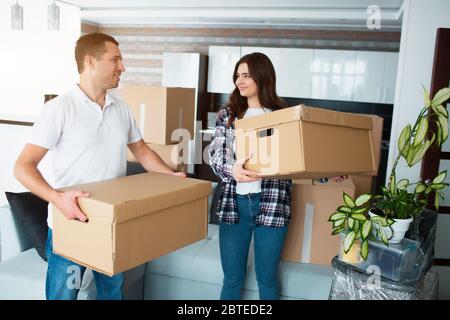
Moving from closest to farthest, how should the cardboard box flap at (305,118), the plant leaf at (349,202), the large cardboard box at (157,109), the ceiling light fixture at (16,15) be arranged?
the cardboard box flap at (305,118) → the plant leaf at (349,202) → the ceiling light fixture at (16,15) → the large cardboard box at (157,109)

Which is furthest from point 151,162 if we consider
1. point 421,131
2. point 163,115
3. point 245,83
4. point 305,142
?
point 163,115

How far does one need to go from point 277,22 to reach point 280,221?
4340mm

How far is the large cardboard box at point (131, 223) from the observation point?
1082 mm

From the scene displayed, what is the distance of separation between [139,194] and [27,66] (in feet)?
7.44

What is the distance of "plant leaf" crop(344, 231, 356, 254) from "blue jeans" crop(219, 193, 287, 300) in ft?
1.06

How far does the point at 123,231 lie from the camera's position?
1.09 metres

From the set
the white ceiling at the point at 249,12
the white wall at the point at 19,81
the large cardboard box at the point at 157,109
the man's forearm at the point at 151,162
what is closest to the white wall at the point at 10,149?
the white wall at the point at 19,81

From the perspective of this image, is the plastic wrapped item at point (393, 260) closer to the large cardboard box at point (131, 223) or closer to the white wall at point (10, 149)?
the large cardboard box at point (131, 223)

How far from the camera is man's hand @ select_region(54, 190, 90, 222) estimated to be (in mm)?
1110

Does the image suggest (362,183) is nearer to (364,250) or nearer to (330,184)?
(330,184)

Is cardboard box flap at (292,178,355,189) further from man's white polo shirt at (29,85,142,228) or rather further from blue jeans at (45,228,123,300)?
blue jeans at (45,228,123,300)

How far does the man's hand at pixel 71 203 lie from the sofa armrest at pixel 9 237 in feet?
3.26

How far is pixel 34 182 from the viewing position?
117 cm
